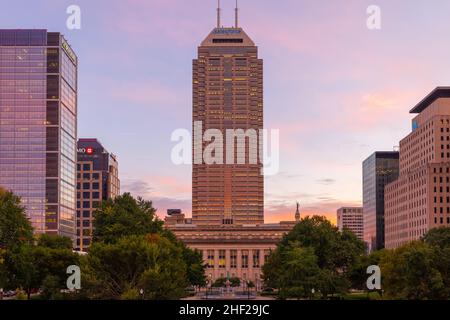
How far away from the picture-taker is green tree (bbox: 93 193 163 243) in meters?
96.7

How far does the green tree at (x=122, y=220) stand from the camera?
96688 millimetres

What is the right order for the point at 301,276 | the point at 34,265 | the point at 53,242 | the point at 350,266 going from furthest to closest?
1. the point at 53,242
2. the point at 350,266
3. the point at 34,265
4. the point at 301,276

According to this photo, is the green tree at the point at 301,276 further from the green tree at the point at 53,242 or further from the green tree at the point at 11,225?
the green tree at the point at 53,242

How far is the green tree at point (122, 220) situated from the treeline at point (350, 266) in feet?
71.3

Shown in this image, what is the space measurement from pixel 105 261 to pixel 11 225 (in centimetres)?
1552

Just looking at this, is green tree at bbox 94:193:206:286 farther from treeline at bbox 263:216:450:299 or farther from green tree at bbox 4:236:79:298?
treeline at bbox 263:216:450:299

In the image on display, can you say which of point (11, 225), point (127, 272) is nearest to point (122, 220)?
point (11, 225)

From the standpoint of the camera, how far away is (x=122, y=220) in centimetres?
9894

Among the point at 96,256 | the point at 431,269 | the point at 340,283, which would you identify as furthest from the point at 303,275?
the point at 96,256

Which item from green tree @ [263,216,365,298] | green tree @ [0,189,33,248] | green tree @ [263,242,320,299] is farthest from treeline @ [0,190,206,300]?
green tree @ [263,216,365,298]

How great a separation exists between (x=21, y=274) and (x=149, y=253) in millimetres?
18782

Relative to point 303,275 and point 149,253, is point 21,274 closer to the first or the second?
point 149,253

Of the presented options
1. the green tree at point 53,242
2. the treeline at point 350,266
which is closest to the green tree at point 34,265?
the green tree at point 53,242

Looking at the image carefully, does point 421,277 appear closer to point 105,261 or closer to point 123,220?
point 105,261
